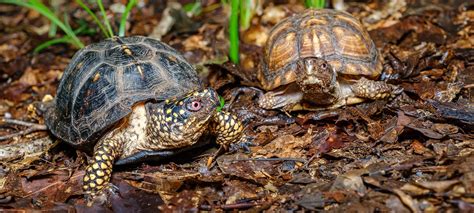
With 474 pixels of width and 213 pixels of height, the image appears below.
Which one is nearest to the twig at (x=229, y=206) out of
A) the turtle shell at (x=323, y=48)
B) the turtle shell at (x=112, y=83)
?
the turtle shell at (x=112, y=83)

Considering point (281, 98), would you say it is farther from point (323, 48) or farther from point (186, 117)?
point (186, 117)

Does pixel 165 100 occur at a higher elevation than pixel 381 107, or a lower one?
higher

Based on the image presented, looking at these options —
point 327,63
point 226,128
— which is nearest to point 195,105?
point 226,128

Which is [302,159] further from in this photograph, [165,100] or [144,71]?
[144,71]

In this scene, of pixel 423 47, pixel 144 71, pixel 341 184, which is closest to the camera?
pixel 341 184

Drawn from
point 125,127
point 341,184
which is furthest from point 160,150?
point 341,184

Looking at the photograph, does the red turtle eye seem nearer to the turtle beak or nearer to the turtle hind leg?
the turtle beak

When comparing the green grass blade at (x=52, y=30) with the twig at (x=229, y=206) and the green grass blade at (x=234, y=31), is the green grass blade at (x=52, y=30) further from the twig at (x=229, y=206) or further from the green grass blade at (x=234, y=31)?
the twig at (x=229, y=206)
